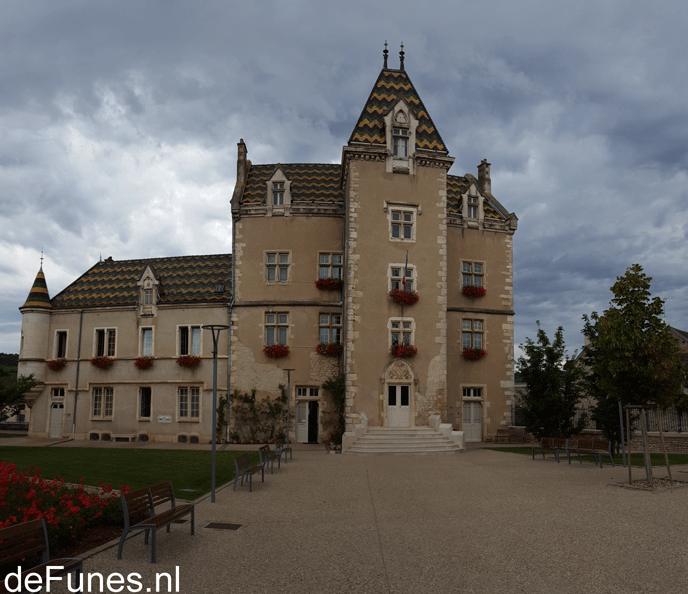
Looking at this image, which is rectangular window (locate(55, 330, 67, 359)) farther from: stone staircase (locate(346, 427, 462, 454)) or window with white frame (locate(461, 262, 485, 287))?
window with white frame (locate(461, 262, 485, 287))

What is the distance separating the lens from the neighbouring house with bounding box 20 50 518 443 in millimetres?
25297

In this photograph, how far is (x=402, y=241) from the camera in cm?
2597

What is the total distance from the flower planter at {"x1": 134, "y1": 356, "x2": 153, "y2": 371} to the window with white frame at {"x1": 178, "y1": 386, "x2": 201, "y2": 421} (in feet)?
6.61

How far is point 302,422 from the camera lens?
27562mm

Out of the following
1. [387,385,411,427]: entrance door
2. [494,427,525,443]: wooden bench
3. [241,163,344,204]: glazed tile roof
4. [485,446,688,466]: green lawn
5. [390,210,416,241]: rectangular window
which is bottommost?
[485,446,688,466]: green lawn

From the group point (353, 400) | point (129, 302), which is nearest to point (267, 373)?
point (353, 400)

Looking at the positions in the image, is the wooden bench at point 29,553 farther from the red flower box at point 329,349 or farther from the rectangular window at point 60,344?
the rectangular window at point 60,344

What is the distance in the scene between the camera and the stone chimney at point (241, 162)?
30.7 metres

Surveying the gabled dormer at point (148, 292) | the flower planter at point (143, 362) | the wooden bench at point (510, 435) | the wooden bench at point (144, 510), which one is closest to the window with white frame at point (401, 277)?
the wooden bench at point (510, 435)

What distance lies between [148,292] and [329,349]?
33.4 feet

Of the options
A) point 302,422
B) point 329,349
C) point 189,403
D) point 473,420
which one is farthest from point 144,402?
point 473,420

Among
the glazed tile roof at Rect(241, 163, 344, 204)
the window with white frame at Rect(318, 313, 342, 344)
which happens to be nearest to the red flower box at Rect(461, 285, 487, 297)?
the window with white frame at Rect(318, 313, 342, 344)

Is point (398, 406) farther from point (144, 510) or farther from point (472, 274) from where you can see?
point (144, 510)

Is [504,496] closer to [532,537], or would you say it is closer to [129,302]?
[532,537]
